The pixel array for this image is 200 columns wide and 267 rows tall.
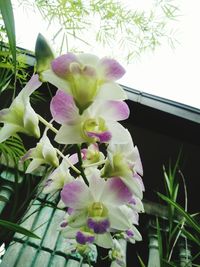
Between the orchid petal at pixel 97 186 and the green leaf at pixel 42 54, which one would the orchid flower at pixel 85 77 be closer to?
the green leaf at pixel 42 54

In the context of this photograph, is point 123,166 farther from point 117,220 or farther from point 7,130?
point 7,130

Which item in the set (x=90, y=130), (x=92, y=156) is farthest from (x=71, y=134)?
(x=92, y=156)

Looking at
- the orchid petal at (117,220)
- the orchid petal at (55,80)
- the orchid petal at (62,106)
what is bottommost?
the orchid petal at (117,220)

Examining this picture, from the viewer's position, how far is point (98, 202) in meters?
0.38

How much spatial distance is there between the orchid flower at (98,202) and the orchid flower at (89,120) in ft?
0.23

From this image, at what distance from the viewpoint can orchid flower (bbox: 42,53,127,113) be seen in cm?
31

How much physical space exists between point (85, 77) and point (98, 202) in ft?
0.58

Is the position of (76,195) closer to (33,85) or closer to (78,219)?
(78,219)

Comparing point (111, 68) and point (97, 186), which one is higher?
point (111, 68)

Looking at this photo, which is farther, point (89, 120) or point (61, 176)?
point (61, 176)

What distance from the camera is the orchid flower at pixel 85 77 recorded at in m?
0.31

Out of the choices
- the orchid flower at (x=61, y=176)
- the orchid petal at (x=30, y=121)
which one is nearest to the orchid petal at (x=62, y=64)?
the orchid petal at (x=30, y=121)

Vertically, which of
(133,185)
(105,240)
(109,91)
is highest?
(109,91)

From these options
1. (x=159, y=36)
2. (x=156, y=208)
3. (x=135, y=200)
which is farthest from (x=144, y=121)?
(x=135, y=200)
